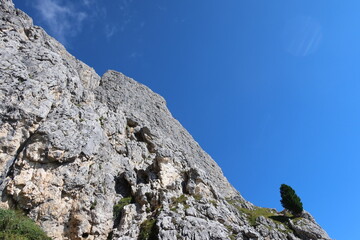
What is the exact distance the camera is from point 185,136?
7319 cm

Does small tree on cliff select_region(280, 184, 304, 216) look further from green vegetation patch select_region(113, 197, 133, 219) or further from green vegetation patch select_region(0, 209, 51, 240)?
green vegetation patch select_region(0, 209, 51, 240)

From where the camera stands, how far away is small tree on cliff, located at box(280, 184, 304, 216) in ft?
176

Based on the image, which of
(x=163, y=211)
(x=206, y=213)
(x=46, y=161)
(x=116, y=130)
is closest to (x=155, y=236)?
(x=163, y=211)

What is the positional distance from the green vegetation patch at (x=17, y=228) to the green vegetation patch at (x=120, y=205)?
885cm

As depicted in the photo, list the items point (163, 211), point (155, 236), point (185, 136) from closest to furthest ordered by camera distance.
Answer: point (155, 236) → point (163, 211) → point (185, 136)

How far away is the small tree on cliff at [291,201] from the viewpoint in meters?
53.6

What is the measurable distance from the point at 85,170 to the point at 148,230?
1059cm

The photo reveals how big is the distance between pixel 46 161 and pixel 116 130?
54.1ft

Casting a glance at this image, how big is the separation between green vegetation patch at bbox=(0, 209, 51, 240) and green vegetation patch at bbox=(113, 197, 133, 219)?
8.85 meters

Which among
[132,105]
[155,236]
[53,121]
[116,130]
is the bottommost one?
[155,236]

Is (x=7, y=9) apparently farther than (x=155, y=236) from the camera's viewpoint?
Yes

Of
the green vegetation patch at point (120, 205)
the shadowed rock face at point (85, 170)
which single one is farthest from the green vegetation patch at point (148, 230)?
the green vegetation patch at point (120, 205)

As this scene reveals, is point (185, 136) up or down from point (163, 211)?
up

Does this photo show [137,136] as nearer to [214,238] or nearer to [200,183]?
[200,183]
